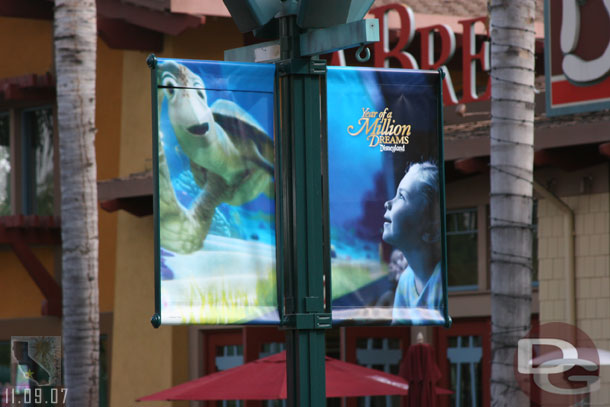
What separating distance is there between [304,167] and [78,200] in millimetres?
7997

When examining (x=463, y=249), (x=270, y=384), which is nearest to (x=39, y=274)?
(x=463, y=249)

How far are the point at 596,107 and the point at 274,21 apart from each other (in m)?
8.82

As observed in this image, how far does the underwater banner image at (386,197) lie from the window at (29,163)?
15.4 metres

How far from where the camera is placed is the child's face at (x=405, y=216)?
5.44 meters

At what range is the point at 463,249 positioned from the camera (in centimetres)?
1630

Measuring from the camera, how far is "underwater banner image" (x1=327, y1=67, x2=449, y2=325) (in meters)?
5.33

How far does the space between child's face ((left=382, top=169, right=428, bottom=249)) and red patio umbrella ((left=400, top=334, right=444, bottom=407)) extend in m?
8.70

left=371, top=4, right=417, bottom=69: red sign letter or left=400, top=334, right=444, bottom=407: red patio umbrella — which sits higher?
left=371, top=4, right=417, bottom=69: red sign letter

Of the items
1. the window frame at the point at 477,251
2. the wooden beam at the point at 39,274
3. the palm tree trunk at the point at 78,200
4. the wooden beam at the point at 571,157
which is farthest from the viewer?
the wooden beam at the point at 39,274

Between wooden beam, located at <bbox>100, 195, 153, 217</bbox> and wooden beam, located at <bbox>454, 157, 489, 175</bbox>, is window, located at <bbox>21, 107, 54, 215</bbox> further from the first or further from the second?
wooden beam, located at <bbox>454, 157, 489, 175</bbox>

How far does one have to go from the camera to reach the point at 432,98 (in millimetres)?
5598

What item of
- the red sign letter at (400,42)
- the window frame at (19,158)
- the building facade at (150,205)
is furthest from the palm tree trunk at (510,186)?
the window frame at (19,158)

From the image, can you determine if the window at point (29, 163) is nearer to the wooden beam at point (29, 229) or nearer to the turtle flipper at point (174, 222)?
the wooden beam at point (29, 229)

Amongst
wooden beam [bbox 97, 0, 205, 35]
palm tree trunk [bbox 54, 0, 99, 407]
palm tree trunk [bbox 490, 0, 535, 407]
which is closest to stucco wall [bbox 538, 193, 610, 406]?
palm tree trunk [bbox 490, 0, 535, 407]
